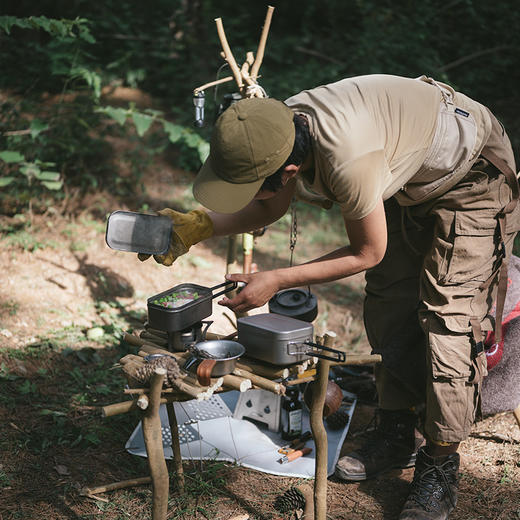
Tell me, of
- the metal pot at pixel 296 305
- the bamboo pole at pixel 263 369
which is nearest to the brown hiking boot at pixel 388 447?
the metal pot at pixel 296 305

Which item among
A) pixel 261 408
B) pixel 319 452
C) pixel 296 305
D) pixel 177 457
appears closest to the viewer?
pixel 319 452

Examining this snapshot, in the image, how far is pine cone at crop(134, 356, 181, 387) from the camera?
6.70 ft

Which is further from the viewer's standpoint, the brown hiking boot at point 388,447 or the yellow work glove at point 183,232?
the brown hiking boot at point 388,447

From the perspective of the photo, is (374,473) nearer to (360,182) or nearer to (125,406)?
(125,406)

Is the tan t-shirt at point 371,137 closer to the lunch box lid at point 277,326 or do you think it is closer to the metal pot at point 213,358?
the lunch box lid at point 277,326

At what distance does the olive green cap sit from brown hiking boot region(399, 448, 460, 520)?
1536 mm

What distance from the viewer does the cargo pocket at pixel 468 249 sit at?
245cm

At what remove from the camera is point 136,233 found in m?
2.32

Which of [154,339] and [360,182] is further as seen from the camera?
[154,339]

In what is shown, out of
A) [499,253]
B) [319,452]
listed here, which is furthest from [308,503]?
[499,253]

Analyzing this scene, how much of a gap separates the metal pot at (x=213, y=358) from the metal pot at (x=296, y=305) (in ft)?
1.86

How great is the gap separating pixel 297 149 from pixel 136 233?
0.76m

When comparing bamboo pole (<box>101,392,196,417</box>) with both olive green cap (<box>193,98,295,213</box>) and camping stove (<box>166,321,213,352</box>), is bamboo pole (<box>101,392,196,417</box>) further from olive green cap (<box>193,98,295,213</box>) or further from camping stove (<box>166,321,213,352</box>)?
olive green cap (<box>193,98,295,213</box>)

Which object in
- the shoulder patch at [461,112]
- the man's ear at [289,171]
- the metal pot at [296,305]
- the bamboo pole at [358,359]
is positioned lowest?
the metal pot at [296,305]
